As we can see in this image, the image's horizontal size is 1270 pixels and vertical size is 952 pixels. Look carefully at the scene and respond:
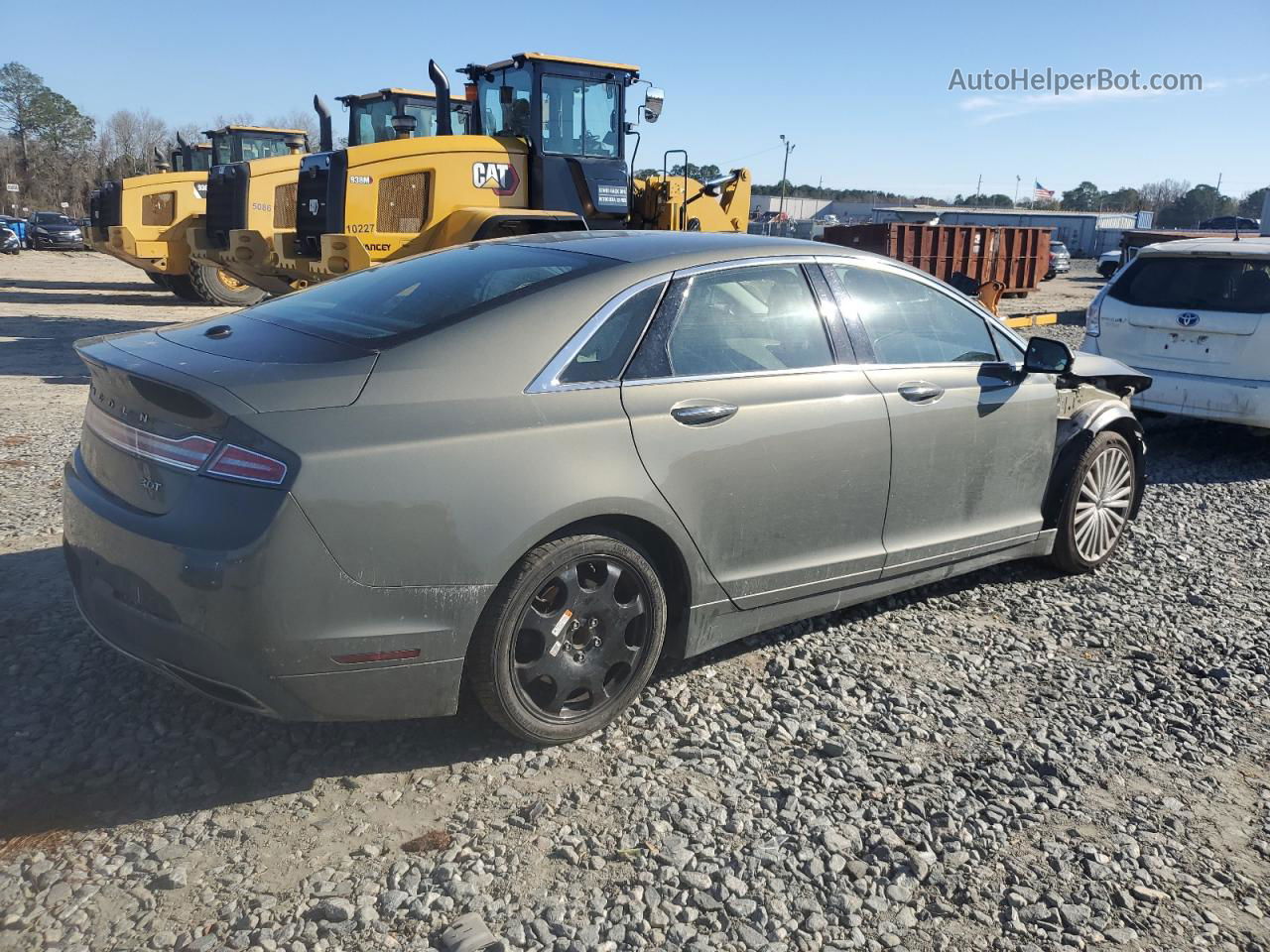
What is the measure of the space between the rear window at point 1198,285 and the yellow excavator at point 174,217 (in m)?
14.9

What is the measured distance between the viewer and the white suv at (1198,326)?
7.57 metres

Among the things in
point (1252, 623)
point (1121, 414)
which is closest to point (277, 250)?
point (1121, 414)

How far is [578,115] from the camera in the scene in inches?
488

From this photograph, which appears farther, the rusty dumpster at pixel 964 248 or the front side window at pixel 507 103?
the rusty dumpster at pixel 964 248

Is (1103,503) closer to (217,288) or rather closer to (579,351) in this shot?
(579,351)

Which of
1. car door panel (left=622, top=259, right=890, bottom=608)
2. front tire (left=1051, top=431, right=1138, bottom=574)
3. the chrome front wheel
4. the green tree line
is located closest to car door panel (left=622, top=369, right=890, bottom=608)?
car door panel (left=622, top=259, right=890, bottom=608)

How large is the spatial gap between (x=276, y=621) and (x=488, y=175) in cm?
1022

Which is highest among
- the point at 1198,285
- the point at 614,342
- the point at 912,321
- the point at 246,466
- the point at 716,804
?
the point at 1198,285

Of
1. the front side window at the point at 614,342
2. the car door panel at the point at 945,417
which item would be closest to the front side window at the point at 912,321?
the car door panel at the point at 945,417

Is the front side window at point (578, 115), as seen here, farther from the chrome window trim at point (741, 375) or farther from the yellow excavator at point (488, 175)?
the chrome window trim at point (741, 375)

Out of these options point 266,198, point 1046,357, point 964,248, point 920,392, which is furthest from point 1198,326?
point 266,198

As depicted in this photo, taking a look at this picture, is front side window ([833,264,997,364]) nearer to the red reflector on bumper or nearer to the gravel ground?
the gravel ground

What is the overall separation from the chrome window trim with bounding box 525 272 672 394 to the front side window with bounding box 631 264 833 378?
0.14m

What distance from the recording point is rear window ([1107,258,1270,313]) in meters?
7.65
